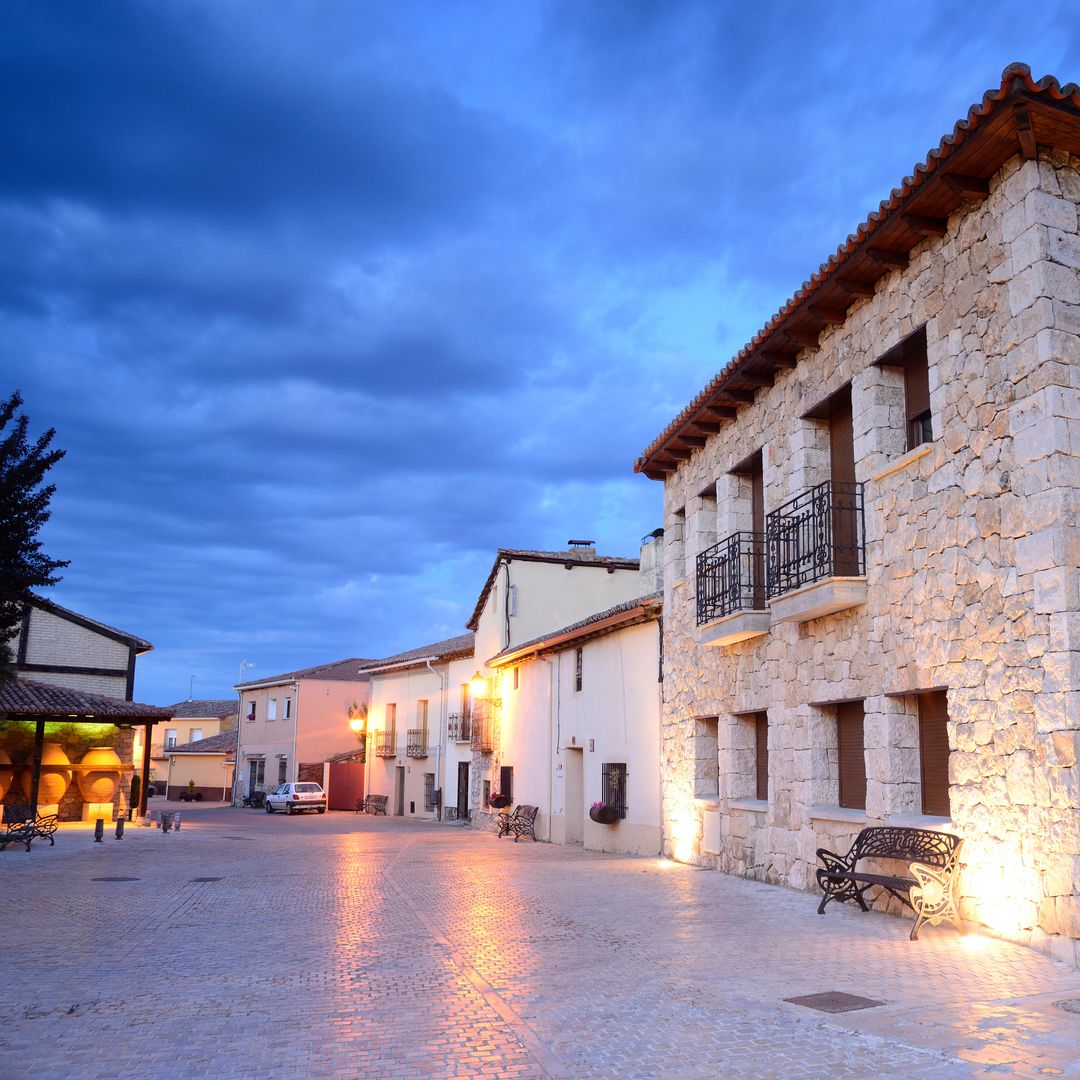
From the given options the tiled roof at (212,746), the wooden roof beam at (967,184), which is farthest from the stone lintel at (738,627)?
the tiled roof at (212,746)

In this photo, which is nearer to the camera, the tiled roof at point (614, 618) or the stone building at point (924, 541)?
the stone building at point (924, 541)

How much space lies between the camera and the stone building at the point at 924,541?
7.92m

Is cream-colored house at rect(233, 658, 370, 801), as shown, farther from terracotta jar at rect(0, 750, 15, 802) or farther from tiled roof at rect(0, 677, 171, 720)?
terracotta jar at rect(0, 750, 15, 802)

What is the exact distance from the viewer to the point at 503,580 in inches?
1139

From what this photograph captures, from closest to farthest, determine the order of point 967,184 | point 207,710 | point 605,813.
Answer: point 967,184, point 605,813, point 207,710

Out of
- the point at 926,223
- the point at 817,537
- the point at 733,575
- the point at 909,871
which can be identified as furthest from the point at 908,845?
the point at 926,223

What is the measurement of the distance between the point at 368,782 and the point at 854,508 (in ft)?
107

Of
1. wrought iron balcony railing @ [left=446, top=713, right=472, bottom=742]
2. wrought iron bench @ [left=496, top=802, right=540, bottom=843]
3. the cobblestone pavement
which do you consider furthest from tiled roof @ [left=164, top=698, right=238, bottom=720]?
the cobblestone pavement

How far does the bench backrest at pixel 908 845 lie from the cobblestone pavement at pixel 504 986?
24.2 inches

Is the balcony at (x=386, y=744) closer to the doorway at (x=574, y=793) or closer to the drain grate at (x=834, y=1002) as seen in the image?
the doorway at (x=574, y=793)

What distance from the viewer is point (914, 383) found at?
10.6 meters

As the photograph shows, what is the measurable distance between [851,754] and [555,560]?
17923 millimetres

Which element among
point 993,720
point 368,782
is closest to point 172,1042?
point 993,720

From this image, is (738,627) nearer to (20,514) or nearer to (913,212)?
(913,212)
